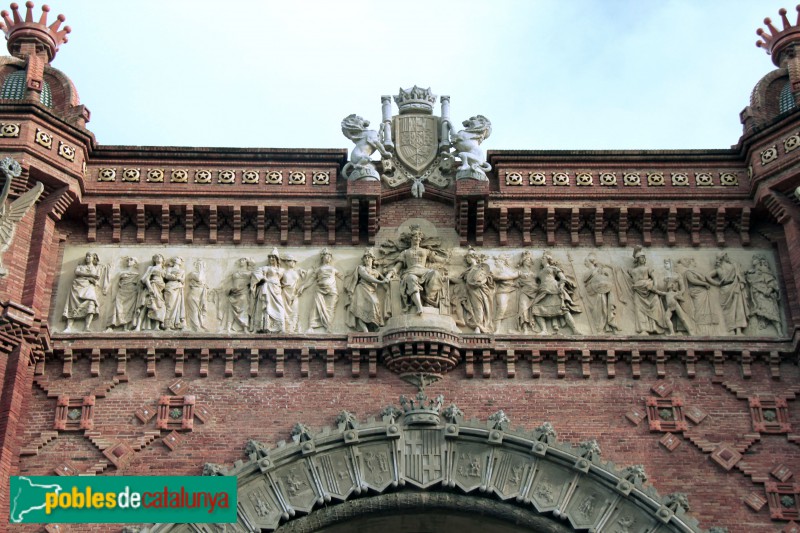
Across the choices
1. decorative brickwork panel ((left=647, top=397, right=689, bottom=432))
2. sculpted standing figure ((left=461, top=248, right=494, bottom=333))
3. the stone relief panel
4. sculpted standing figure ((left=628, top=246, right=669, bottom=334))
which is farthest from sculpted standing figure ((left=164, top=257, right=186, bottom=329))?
decorative brickwork panel ((left=647, top=397, right=689, bottom=432))

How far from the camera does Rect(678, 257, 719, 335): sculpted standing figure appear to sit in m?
21.8

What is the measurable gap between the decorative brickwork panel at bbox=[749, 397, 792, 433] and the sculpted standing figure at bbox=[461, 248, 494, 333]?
4097 mm

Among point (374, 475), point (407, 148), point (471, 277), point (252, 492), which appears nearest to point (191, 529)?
point (252, 492)

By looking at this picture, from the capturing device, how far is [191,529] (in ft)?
64.2

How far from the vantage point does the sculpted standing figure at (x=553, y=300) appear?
21891mm

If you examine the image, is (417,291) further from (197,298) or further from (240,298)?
(197,298)

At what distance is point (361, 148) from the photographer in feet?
75.7

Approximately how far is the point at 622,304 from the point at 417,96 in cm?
496

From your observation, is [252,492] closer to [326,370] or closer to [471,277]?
[326,370]

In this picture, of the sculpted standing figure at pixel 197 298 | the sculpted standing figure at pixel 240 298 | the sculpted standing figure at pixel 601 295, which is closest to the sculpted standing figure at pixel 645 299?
the sculpted standing figure at pixel 601 295

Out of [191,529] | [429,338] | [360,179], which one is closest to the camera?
[191,529]

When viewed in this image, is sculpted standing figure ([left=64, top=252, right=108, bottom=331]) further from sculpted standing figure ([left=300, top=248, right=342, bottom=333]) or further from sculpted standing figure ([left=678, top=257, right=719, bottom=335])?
sculpted standing figure ([left=678, top=257, right=719, bottom=335])

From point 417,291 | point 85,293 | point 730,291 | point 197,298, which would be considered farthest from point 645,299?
point 85,293

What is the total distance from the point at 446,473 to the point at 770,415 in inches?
192
